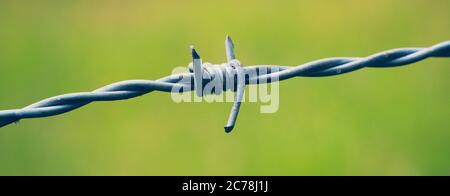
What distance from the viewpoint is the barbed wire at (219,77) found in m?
1.05

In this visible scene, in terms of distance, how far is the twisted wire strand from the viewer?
3.45 feet

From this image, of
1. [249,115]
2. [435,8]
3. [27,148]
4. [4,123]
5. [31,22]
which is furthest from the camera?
[31,22]

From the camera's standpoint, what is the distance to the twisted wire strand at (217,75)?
1052mm

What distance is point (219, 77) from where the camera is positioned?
1070mm

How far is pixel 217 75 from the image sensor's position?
1.07 meters

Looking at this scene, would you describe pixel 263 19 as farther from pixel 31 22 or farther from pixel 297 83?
pixel 31 22

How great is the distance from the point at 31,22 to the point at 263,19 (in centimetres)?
169

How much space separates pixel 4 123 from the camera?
1.06 metres

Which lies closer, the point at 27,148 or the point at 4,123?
the point at 4,123

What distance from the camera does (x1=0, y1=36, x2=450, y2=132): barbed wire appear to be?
41.4 inches

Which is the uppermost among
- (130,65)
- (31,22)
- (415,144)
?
(31,22)

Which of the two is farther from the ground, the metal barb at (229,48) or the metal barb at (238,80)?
the metal barb at (229,48)

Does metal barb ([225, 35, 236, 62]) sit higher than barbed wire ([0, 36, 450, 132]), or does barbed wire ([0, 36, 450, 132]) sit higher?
metal barb ([225, 35, 236, 62])

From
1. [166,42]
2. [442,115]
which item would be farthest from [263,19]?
[442,115]
